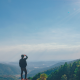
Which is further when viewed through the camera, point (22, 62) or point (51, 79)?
point (51, 79)

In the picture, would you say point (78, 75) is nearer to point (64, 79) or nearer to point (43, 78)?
point (64, 79)

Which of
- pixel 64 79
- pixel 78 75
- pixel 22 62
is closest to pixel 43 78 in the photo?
pixel 64 79

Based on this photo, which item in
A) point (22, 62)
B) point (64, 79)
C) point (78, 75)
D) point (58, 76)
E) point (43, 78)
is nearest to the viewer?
point (22, 62)

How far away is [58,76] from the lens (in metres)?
75.6

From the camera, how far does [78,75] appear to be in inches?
1917

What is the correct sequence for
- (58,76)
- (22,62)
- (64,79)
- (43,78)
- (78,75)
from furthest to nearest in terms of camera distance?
(58,76), (64,79), (43,78), (78,75), (22,62)

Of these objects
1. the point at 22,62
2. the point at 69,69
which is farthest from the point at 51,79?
the point at 22,62

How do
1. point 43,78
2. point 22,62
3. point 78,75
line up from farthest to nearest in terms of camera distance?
point 43,78 → point 78,75 → point 22,62

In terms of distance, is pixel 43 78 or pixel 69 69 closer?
pixel 43 78

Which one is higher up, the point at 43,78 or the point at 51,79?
the point at 43,78

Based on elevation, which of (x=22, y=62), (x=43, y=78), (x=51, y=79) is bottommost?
(x=51, y=79)

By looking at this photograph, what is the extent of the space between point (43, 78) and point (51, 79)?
2340cm

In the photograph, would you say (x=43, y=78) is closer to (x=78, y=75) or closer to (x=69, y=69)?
(x=78, y=75)

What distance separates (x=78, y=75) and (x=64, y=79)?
16028 mm
